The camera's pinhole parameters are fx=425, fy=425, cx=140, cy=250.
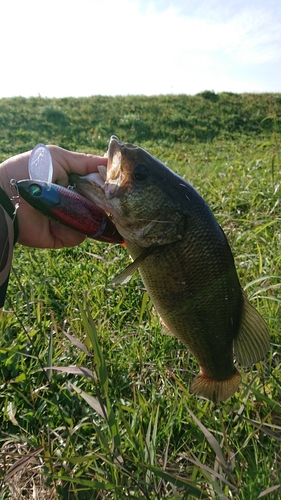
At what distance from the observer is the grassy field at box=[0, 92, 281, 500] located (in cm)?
148

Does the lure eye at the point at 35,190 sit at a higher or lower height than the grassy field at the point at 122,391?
higher

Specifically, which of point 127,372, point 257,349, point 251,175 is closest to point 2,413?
point 127,372

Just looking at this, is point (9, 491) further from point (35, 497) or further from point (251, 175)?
point (251, 175)

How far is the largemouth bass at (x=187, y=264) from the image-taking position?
1852 mm

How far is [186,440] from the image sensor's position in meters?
1.91

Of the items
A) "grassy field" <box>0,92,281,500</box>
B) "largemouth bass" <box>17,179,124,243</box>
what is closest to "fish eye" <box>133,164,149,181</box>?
"largemouth bass" <box>17,179,124,243</box>

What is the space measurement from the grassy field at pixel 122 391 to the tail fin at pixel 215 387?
0.22 ft

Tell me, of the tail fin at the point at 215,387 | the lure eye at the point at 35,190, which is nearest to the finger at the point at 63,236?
the lure eye at the point at 35,190

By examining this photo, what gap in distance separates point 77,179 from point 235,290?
95 centimetres

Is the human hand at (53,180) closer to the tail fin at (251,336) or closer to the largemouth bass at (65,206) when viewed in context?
the largemouth bass at (65,206)

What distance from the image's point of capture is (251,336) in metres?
1.95

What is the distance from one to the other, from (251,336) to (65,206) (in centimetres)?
104

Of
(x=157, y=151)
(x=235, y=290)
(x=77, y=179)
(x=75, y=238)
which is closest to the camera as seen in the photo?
(x=235, y=290)

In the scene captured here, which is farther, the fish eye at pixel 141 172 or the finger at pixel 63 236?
the finger at pixel 63 236
